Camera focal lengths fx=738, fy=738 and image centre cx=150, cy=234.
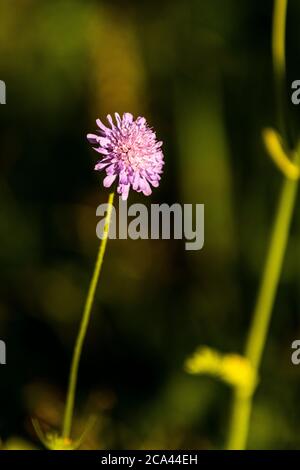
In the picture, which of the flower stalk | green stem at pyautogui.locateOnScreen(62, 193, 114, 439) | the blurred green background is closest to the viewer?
green stem at pyautogui.locateOnScreen(62, 193, 114, 439)

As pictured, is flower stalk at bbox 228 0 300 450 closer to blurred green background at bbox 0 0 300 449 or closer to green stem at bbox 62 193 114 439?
blurred green background at bbox 0 0 300 449

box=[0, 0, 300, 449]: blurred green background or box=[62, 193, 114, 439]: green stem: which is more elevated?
box=[0, 0, 300, 449]: blurred green background

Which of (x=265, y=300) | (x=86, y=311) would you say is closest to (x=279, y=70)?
(x=265, y=300)

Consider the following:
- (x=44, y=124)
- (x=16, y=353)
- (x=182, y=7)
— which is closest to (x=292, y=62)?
(x=182, y=7)

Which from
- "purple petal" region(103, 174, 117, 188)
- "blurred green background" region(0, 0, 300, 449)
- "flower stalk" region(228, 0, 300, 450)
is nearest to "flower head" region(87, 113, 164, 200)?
"purple petal" region(103, 174, 117, 188)

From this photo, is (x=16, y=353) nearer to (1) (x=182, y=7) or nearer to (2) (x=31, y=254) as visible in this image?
(2) (x=31, y=254)

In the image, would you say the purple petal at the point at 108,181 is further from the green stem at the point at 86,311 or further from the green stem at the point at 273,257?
the green stem at the point at 273,257
